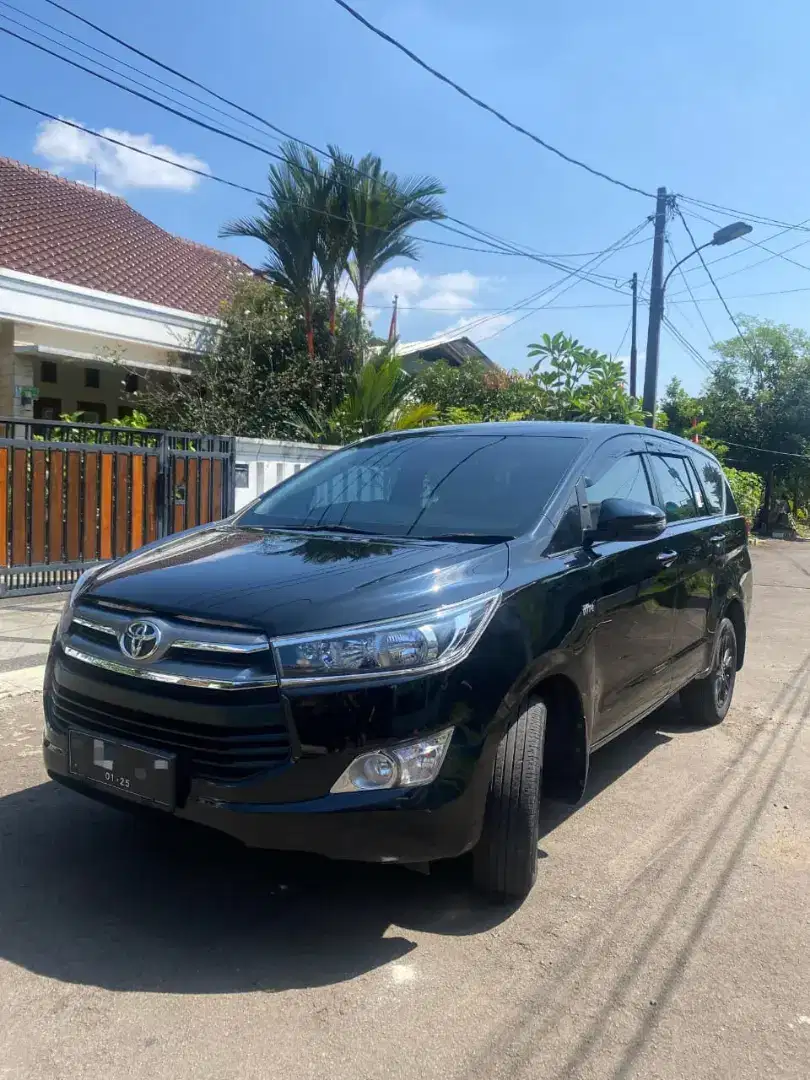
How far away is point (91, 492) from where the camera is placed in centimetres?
896

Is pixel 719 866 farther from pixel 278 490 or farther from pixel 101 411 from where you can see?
pixel 101 411

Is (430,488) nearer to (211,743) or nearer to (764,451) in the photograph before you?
(211,743)

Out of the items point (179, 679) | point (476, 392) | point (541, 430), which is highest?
point (476, 392)

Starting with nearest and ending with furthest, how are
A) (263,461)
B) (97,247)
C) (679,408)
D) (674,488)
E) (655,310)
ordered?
(674,488)
(263,461)
(97,247)
(655,310)
(679,408)

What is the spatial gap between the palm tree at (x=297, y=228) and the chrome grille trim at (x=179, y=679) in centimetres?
1232

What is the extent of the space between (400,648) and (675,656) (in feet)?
7.75

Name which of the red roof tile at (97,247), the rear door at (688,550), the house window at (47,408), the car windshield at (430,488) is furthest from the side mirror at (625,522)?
the house window at (47,408)

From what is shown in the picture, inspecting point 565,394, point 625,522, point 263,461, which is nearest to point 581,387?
point 565,394

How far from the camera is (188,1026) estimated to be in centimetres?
245

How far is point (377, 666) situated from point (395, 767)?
11.9 inches

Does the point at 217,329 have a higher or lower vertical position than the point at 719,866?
higher

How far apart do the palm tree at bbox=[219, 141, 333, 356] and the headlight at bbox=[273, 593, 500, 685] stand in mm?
12513

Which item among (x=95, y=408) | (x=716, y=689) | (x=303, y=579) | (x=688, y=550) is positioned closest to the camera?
(x=303, y=579)

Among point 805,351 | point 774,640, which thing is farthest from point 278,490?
point 805,351
